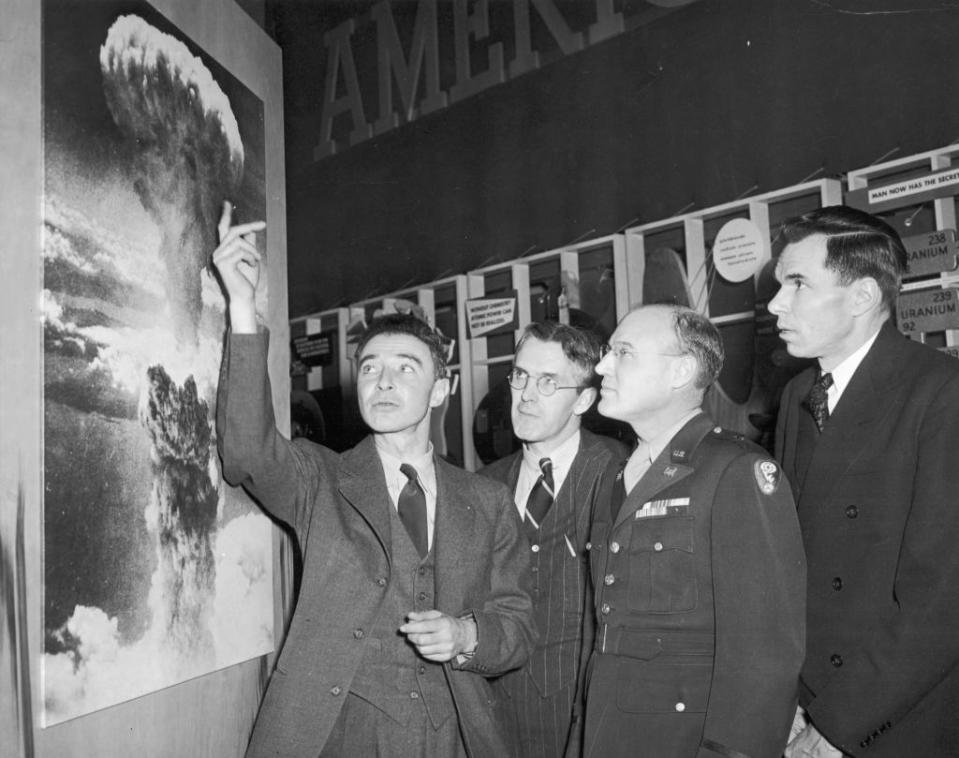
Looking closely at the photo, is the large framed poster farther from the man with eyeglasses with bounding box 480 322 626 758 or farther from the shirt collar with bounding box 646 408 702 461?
the shirt collar with bounding box 646 408 702 461

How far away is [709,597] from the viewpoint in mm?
1956

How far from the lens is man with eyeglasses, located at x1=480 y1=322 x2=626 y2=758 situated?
251 centimetres

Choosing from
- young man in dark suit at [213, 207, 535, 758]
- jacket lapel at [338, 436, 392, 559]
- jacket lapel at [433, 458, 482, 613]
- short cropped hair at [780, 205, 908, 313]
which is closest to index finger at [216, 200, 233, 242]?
young man in dark suit at [213, 207, 535, 758]

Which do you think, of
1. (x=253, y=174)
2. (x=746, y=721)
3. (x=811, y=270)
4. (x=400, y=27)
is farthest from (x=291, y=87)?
(x=746, y=721)

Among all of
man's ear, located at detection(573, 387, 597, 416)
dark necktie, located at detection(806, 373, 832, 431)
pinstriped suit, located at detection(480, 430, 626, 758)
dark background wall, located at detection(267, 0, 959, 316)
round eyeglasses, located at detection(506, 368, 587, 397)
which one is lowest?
pinstriped suit, located at detection(480, 430, 626, 758)

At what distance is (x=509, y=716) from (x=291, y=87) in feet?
20.8

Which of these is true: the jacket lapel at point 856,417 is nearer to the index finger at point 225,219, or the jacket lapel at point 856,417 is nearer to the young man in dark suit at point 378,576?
the young man in dark suit at point 378,576

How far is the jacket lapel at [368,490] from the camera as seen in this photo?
2.20 metres

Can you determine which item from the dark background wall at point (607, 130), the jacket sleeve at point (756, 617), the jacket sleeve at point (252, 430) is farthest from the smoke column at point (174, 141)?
the dark background wall at point (607, 130)

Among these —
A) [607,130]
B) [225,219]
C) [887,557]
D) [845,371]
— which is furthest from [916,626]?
[607,130]

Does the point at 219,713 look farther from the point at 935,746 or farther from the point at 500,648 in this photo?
the point at 935,746

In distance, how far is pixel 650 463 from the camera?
2215 mm

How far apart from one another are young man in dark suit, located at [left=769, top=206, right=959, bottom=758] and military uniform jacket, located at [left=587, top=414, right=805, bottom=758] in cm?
19

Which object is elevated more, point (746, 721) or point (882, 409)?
point (882, 409)
